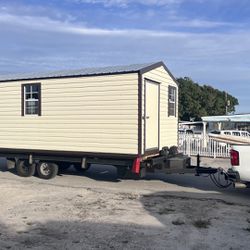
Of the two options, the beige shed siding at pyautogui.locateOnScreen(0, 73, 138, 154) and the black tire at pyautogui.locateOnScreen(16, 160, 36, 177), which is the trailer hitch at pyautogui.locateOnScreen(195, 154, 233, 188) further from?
the black tire at pyautogui.locateOnScreen(16, 160, 36, 177)

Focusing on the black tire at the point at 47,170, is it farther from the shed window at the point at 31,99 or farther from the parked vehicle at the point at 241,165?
the parked vehicle at the point at 241,165

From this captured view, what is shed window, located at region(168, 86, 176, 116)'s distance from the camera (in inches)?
570

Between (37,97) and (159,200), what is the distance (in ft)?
18.8

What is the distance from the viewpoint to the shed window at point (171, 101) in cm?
1448

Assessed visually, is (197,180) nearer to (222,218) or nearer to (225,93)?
(222,218)

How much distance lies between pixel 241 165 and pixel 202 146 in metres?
12.5

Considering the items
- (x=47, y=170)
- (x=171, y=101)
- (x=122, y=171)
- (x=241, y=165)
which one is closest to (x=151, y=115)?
(x=122, y=171)

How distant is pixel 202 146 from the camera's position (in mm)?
22625

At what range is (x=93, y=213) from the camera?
8.89 metres

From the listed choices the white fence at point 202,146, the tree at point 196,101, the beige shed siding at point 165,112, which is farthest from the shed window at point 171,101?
the tree at point 196,101

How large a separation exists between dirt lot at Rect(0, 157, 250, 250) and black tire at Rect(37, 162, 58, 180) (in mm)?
466

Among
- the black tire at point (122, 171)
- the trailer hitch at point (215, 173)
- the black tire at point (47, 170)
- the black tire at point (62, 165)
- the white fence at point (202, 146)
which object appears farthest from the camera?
the white fence at point (202, 146)

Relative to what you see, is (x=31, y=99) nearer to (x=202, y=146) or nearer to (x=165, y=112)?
(x=165, y=112)

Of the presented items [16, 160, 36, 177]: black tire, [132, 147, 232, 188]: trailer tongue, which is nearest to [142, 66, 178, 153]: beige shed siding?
[132, 147, 232, 188]: trailer tongue
